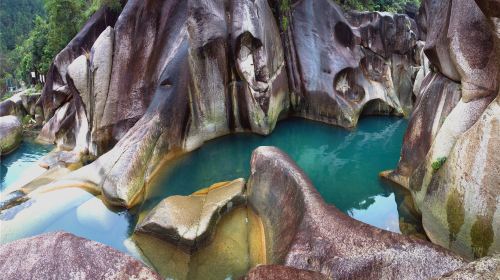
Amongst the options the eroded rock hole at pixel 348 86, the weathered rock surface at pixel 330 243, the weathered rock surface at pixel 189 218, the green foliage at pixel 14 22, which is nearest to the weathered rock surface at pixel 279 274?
the weathered rock surface at pixel 330 243

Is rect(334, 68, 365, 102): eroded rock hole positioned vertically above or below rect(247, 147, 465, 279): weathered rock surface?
above

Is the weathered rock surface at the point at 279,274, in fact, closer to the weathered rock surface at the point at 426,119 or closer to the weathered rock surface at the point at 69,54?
the weathered rock surface at the point at 426,119

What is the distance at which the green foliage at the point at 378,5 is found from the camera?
21.0m

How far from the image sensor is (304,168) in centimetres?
1173

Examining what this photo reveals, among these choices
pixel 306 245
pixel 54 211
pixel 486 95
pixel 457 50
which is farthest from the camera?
pixel 54 211

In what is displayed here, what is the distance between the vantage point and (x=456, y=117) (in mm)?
6859

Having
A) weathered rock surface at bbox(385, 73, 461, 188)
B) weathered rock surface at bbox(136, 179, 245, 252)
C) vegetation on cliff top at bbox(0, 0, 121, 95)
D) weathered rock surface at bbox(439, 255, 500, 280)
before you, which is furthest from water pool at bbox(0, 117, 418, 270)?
vegetation on cliff top at bbox(0, 0, 121, 95)

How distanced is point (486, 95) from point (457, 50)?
114 centimetres

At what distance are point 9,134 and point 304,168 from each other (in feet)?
50.7

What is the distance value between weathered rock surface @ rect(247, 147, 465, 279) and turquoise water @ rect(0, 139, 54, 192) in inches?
418

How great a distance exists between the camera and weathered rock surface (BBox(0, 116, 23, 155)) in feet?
56.3

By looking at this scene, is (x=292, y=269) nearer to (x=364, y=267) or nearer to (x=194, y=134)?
(x=364, y=267)

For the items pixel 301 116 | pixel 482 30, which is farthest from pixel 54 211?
pixel 301 116

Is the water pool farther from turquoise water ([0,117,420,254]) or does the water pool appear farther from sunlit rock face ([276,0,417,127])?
sunlit rock face ([276,0,417,127])
